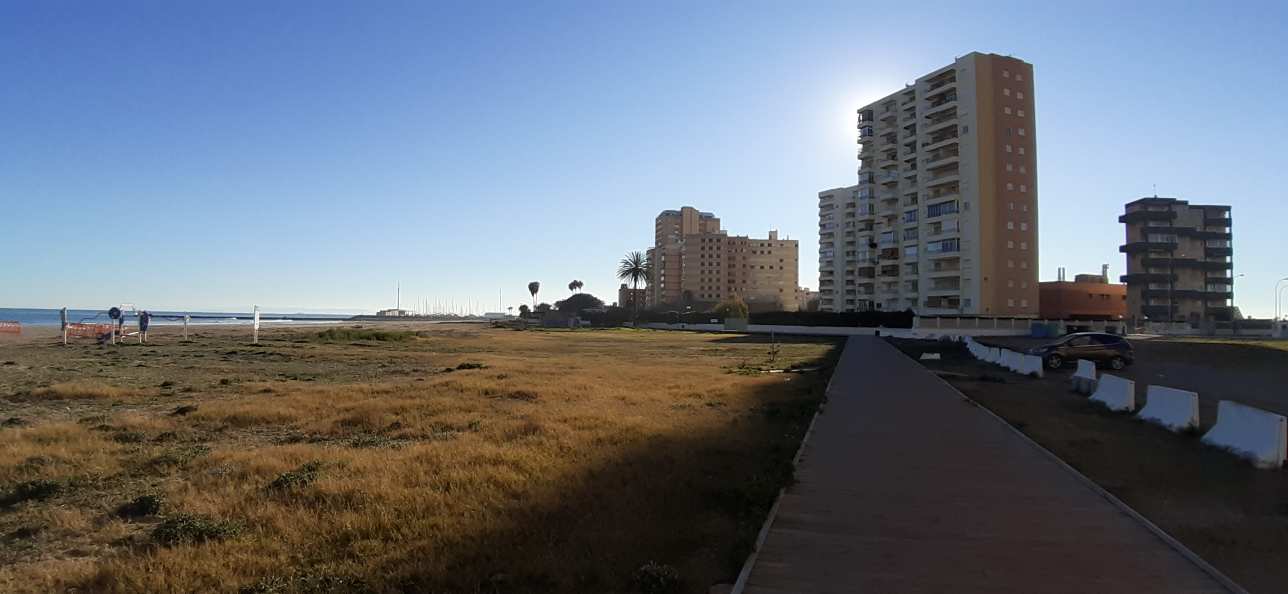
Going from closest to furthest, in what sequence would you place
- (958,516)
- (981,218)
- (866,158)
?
(958,516), (981,218), (866,158)

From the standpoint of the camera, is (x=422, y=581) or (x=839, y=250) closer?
(x=422, y=581)

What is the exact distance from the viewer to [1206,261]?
111 meters

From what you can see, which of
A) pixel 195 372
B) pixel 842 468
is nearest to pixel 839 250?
pixel 195 372

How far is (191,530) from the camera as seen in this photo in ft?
19.9

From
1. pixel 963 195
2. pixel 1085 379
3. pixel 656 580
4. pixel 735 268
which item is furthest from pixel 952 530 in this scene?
pixel 735 268

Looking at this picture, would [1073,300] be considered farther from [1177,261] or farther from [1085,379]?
[1085,379]

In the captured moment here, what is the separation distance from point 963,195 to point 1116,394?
66245 millimetres

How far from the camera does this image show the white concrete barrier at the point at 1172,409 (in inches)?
477

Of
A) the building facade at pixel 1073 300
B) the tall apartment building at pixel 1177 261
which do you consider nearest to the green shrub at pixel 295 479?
the building facade at pixel 1073 300

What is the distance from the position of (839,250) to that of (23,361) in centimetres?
10505

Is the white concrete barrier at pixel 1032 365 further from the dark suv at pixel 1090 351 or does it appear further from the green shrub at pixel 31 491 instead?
the green shrub at pixel 31 491

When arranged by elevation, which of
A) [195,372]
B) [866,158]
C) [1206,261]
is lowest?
[195,372]

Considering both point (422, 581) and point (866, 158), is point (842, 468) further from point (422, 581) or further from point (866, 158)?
point (866, 158)

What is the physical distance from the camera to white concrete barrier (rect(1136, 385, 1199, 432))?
477 inches
